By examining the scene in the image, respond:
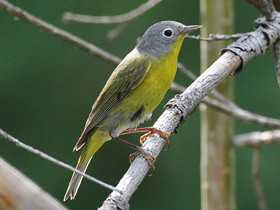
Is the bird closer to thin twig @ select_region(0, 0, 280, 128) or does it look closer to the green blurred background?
thin twig @ select_region(0, 0, 280, 128)

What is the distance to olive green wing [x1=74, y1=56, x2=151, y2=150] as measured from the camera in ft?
10.2

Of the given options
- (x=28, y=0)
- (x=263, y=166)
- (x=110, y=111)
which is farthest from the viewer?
(x=28, y=0)

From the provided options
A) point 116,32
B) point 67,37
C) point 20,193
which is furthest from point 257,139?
point 20,193

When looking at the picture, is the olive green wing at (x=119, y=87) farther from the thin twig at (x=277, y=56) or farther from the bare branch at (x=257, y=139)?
the thin twig at (x=277, y=56)

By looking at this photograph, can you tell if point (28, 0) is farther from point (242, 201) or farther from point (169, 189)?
point (242, 201)

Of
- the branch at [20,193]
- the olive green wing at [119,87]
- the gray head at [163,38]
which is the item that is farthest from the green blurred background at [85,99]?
the branch at [20,193]

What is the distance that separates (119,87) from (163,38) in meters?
0.34

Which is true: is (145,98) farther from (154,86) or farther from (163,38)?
(163,38)

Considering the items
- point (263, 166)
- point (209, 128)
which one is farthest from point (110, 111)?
point (263, 166)

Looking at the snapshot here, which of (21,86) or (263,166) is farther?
(21,86)

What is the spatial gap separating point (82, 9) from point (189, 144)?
197 centimetres

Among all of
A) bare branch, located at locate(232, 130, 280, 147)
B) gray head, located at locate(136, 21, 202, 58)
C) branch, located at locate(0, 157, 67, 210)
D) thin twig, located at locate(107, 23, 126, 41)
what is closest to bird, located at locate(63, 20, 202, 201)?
gray head, located at locate(136, 21, 202, 58)

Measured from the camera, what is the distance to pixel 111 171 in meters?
6.89

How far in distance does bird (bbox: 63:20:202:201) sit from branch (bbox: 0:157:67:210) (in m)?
1.75
